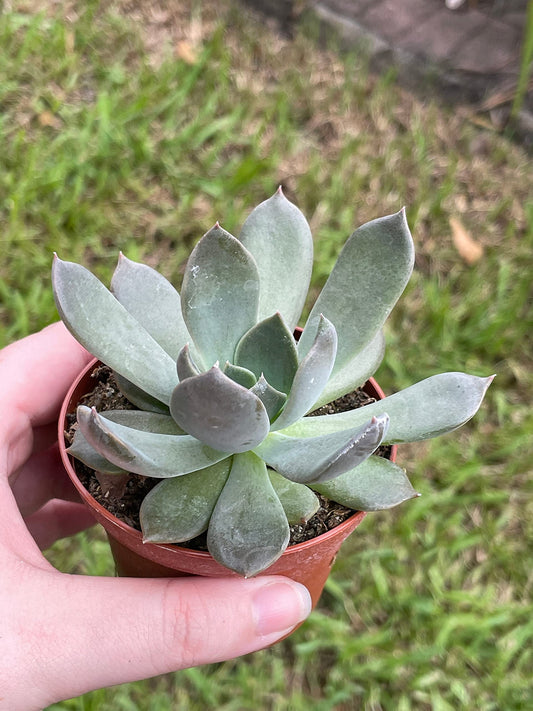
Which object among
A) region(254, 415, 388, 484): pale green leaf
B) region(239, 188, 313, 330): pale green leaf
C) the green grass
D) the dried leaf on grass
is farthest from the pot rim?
the dried leaf on grass

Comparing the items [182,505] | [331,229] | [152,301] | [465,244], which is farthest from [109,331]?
[465,244]

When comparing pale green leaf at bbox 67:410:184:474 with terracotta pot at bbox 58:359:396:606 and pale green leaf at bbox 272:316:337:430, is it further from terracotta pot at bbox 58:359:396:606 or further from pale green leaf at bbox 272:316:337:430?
pale green leaf at bbox 272:316:337:430

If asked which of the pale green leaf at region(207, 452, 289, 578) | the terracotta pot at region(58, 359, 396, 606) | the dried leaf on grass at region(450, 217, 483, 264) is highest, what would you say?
the pale green leaf at region(207, 452, 289, 578)

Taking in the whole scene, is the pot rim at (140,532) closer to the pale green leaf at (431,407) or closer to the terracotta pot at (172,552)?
the terracotta pot at (172,552)

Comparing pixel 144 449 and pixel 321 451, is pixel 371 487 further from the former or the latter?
pixel 144 449

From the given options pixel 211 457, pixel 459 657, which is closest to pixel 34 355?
pixel 211 457

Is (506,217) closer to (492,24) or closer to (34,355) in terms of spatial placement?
(492,24)
